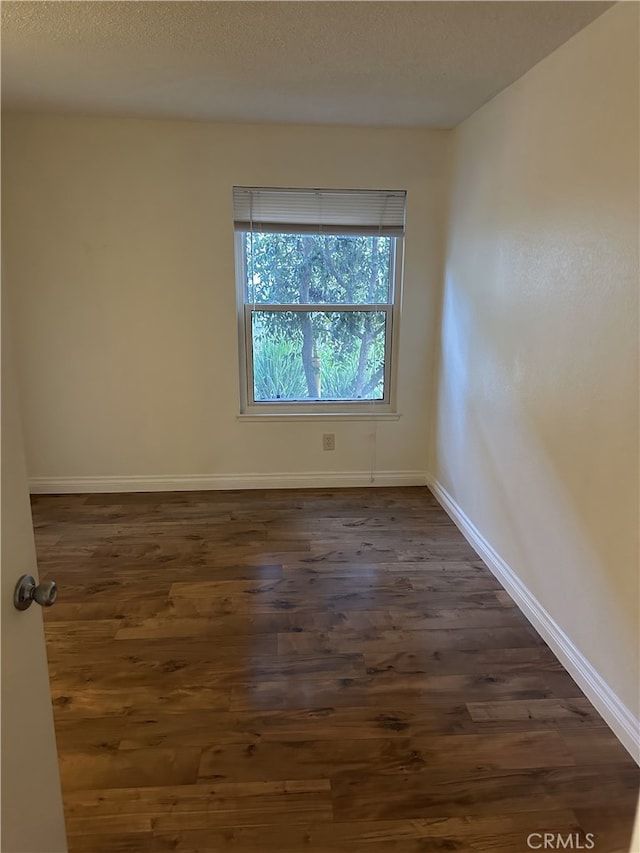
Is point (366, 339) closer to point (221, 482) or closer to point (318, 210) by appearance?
point (318, 210)

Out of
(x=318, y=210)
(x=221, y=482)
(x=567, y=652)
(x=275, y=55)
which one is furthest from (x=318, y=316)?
(x=567, y=652)

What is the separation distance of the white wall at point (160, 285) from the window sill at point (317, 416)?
0.04 metres

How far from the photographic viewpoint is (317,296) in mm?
3607

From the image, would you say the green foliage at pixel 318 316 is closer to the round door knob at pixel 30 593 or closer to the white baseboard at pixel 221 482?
the white baseboard at pixel 221 482

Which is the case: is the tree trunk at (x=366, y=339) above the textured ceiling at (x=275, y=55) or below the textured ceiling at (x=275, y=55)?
below

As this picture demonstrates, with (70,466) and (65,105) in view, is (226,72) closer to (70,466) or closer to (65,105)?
(65,105)

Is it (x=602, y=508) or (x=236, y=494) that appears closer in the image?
(x=602, y=508)

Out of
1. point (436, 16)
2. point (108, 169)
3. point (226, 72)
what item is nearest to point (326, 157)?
point (226, 72)

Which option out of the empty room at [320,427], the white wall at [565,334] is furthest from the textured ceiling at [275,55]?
the white wall at [565,334]

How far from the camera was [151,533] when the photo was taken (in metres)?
3.18

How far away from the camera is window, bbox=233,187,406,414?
3.46 meters

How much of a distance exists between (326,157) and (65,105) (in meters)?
1.50

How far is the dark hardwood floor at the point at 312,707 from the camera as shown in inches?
58.3

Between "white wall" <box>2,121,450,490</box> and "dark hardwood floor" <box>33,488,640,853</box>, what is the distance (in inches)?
35.3
